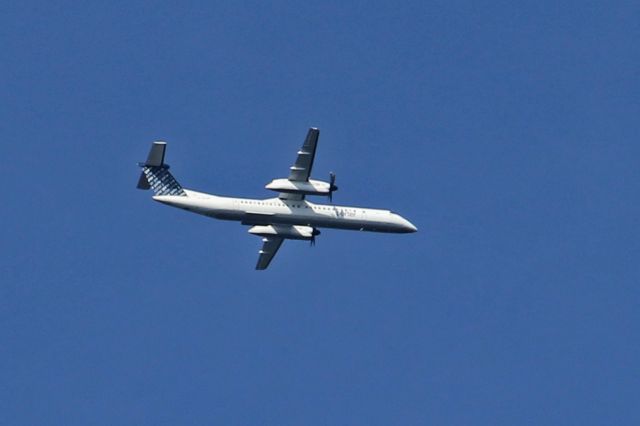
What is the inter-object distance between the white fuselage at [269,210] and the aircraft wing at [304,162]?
47 centimetres

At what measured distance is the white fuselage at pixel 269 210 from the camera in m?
117

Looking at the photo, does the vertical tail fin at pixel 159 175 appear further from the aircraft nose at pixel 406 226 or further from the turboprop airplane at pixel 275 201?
the aircraft nose at pixel 406 226

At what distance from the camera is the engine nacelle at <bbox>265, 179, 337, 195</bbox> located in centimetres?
11669

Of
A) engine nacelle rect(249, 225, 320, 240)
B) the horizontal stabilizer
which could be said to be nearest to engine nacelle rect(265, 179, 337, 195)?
engine nacelle rect(249, 225, 320, 240)

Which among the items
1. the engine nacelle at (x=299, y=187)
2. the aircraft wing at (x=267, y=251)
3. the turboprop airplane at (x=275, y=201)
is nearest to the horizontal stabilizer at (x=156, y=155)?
the turboprop airplane at (x=275, y=201)

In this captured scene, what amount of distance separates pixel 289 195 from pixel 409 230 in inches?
367

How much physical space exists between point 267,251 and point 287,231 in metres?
3.84

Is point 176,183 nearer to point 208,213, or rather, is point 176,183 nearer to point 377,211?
point 208,213

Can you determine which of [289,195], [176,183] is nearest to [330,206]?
[289,195]

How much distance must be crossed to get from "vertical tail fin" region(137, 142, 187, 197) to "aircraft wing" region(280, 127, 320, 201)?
7190mm

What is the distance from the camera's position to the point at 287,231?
121688 mm

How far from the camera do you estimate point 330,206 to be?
11881cm

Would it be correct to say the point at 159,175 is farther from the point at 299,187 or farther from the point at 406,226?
the point at 406,226

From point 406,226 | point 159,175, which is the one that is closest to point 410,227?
point 406,226
